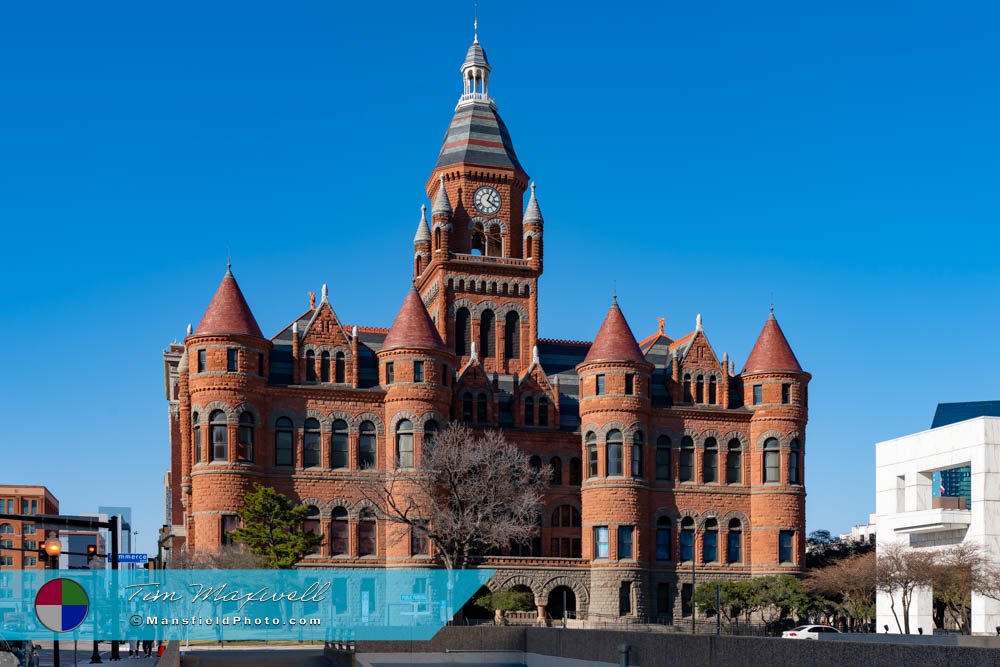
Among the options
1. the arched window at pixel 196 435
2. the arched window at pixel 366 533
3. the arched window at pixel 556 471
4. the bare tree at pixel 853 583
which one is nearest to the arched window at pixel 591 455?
the arched window at pixel 556 471

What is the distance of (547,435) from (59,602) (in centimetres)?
5580

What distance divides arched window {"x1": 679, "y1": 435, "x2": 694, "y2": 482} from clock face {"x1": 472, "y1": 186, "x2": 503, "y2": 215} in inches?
781

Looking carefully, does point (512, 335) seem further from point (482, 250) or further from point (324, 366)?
point (324, 366)

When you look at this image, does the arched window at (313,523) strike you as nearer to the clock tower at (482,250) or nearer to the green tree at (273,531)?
the green tree at (273,531)

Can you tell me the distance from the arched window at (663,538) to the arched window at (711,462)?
3500mm

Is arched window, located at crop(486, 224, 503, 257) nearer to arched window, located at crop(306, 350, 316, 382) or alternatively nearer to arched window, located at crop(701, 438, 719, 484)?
arched window, located at crop(306, 350, 316, 382)

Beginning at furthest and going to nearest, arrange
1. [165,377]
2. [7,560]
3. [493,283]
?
[7,560], [165,377], [493,283]

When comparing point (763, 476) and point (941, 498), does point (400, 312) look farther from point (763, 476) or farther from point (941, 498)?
point (941, 498)

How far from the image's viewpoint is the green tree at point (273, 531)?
63.9 metres

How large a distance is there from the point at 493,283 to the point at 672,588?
21.7m

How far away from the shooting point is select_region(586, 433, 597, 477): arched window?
74250 millimetres

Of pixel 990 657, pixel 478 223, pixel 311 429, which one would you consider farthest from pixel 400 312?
pixel 990 657

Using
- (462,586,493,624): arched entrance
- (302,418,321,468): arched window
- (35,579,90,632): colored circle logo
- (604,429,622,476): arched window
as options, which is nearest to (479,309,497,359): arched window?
(604,429,622,476): arched window

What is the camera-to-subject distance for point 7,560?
551 ft
